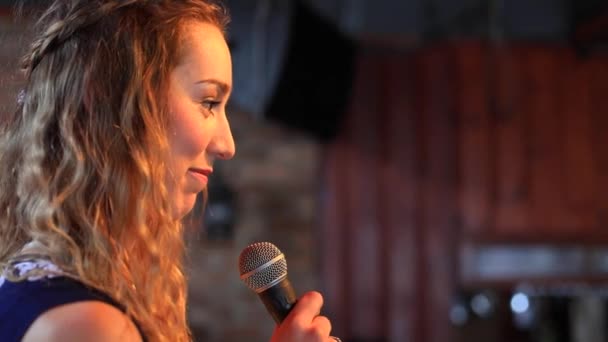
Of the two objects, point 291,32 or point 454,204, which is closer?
point 291,32

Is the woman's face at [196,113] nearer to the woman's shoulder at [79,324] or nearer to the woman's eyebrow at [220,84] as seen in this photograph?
the woman's eyebrow at [220,84]

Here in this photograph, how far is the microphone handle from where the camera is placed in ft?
3.34

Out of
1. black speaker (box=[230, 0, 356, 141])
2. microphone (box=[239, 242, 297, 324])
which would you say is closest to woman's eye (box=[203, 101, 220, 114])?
microphone (box=[239, 242, 297, 324])

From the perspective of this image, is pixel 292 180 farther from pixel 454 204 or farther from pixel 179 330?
pixel 179 330

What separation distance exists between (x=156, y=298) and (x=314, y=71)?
3516 mm

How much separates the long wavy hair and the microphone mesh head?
126mm

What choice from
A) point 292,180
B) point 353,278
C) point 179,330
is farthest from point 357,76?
point 179,330

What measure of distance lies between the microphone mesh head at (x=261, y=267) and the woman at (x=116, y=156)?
0.35 ft

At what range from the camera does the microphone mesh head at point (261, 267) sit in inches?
41.7

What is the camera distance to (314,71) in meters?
4.37

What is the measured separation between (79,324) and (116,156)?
21 cm

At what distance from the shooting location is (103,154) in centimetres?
89

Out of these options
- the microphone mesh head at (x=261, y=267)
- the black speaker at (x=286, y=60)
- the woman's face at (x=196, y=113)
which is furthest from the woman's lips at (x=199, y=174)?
the black speaker at (x=286, y=60)

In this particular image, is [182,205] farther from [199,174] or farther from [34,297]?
[34,297]
